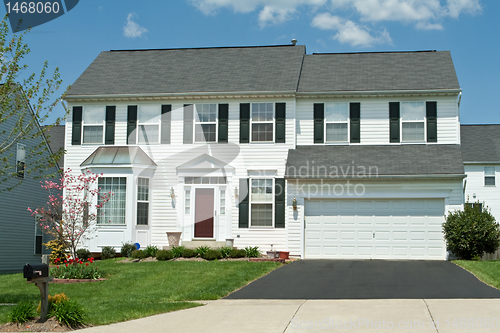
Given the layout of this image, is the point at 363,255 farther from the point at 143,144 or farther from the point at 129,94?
the point at 129,94

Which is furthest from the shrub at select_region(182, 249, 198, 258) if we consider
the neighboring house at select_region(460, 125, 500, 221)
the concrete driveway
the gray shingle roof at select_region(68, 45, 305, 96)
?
the neighboring house at select_region(460, 125, 500, 221)

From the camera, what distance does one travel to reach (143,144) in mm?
21422

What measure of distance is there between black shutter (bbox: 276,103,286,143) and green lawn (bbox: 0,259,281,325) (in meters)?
5.58

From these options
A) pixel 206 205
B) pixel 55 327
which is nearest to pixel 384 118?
pixel 206 205

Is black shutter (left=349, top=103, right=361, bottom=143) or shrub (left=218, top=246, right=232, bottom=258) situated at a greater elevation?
black shutter (left=349, top=103, right=361, bottom=143)

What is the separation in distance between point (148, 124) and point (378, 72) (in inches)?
391

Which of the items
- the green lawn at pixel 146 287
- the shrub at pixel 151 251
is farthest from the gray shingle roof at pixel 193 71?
the green lawn at pixel 146 287

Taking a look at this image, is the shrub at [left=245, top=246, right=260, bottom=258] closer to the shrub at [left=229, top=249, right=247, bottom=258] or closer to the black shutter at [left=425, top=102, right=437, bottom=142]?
the shrub at [left=229, top=249, right=247, bottom=258]

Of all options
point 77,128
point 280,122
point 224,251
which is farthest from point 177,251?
point 77,128

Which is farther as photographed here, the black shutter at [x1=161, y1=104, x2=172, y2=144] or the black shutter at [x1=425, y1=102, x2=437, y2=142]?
the black shutter at [x1=161, y1=104, x2=172, y2=144]

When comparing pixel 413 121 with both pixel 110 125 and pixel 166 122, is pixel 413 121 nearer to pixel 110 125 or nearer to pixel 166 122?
pixel 166 122

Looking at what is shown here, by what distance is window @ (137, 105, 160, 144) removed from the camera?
70.4 ft

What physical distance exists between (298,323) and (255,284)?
485cm

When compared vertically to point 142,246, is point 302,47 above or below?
above
